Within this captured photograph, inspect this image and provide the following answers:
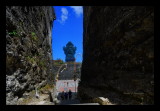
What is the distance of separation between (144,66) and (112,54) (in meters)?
3.74

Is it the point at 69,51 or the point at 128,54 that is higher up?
the point at 69,51

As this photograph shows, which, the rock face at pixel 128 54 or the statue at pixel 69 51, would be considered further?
the statue at pixel 69 51

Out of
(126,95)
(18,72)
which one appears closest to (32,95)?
(18,72)

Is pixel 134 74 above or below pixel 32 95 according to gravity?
above

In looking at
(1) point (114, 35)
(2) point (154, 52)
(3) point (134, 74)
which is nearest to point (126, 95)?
(3) point (134, 74)

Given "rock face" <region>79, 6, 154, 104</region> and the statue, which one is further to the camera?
the statue

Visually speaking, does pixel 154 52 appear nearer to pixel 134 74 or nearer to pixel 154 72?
pixel 154 72

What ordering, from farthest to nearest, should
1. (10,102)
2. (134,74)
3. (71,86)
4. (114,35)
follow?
(71,86) → (114,35) → (134,74) → (10,102)

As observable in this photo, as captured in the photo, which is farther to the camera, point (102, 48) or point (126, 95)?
point (102, 48)

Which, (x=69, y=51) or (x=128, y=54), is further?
(x=69, y=51)

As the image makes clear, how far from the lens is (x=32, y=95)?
316 inches

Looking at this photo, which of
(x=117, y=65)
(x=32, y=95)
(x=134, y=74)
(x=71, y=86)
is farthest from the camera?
(x=71, y=86)

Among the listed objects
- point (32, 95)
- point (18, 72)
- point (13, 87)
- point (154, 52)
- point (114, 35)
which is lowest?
point (32, 95)

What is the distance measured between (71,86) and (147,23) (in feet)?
80.3
